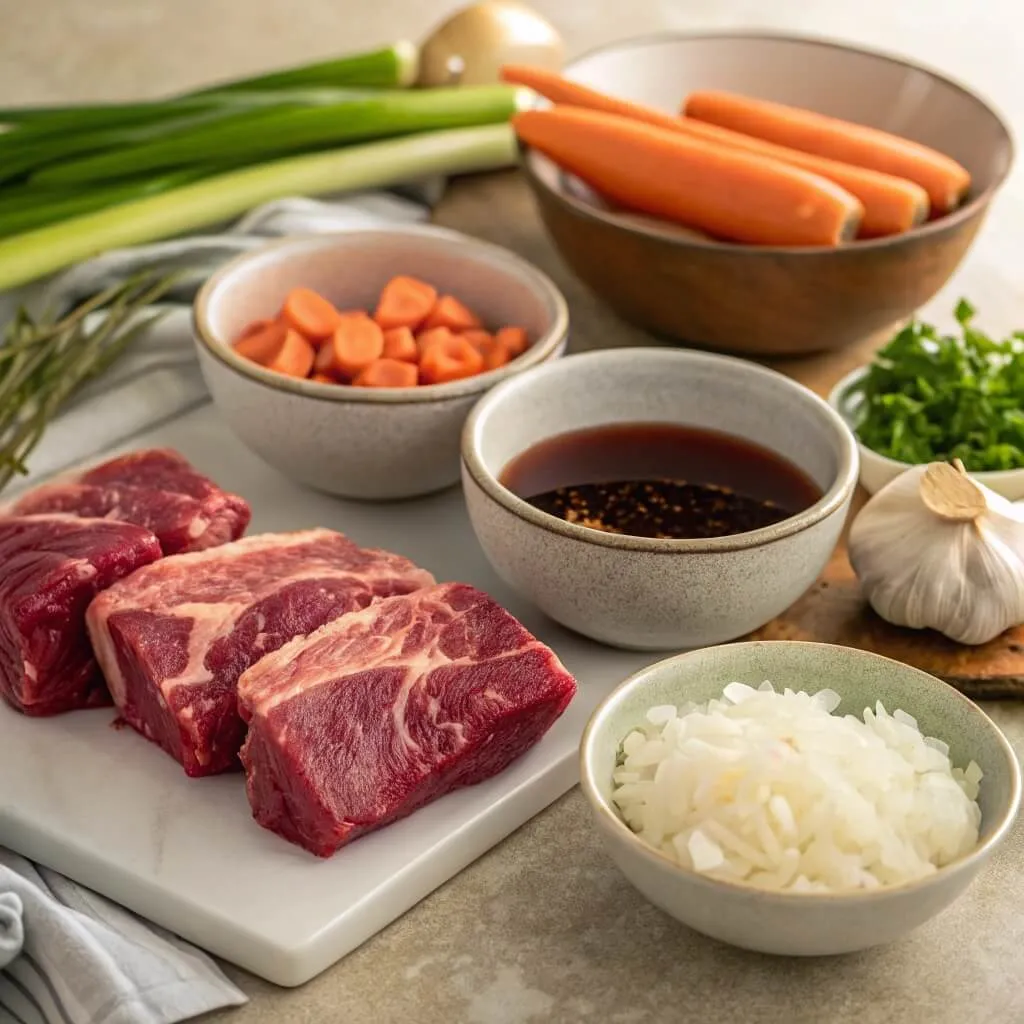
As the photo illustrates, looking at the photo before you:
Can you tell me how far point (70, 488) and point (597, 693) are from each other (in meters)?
0.92

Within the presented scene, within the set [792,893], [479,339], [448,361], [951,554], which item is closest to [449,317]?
[479,339]

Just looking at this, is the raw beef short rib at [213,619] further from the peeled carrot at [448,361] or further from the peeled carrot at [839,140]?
the peeled carrot at [839,140]

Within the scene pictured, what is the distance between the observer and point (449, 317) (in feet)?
9.64

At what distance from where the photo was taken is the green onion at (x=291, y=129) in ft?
11.4

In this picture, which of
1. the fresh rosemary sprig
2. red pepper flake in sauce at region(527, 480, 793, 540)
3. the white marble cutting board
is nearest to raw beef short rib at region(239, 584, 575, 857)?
the white marble cutting board

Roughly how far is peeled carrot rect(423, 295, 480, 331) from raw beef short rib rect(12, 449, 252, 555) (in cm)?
60

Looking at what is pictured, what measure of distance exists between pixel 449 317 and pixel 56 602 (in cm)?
102

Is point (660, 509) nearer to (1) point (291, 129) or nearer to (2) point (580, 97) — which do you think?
(2) point (580, 97)

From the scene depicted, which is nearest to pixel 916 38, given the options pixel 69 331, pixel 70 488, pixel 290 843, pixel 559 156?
pixel 559 156

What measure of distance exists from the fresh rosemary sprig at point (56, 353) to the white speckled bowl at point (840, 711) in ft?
4.10

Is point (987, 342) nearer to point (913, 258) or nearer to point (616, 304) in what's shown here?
point (913, 258)

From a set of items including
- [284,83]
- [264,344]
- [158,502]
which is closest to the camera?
[158,502]

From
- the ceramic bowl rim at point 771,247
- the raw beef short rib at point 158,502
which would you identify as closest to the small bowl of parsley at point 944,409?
the ceramic bowl rim at point 771,247

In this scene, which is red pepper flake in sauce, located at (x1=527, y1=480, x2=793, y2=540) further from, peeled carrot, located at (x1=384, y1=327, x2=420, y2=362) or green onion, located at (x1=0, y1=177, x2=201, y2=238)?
green onion, located at (x1=0, y1=177, x2=201, y2=238)
